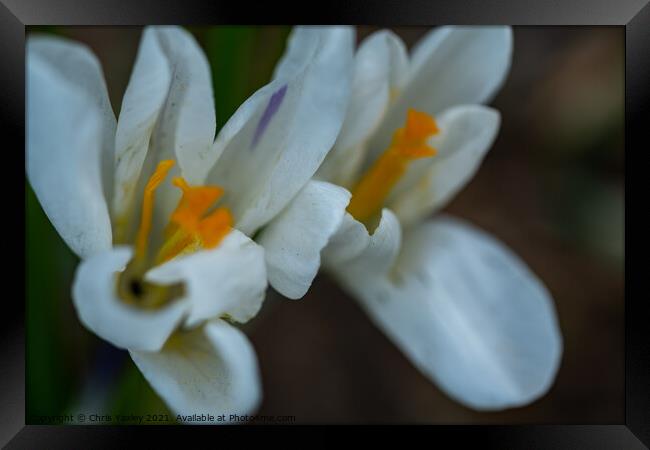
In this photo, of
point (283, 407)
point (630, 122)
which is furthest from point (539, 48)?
point (283, 407)

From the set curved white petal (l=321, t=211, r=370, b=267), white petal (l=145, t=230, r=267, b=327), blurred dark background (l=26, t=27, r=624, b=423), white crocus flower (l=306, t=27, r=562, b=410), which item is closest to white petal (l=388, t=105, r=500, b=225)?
white crocus flower (l=306, t=27, r=562, b=410)

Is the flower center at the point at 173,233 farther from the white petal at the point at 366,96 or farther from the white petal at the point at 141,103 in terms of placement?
the white petal at the point at 366,96

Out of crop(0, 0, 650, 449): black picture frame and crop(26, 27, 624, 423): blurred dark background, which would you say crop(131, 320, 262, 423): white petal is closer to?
crop(0, 0, 650, 449): black picture frame

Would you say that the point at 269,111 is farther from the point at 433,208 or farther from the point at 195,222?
the point at 433,208

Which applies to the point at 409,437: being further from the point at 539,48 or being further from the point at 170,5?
the point at 539,48

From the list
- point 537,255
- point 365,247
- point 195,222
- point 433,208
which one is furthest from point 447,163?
point 537,255

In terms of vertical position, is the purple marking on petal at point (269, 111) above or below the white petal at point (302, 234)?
above

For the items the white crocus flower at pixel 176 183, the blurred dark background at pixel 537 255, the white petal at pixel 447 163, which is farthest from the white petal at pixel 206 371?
the blurred dark background at pixel 537 255
